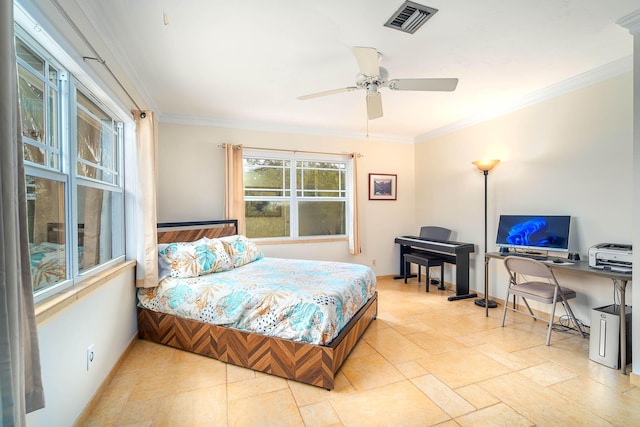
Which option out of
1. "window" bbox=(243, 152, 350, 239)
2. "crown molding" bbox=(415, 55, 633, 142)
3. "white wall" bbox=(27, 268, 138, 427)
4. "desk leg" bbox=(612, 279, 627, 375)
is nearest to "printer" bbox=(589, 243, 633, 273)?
"desk leg" bbox=(612, 279, 627, 375)

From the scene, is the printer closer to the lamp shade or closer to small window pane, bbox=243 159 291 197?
the lamp shade

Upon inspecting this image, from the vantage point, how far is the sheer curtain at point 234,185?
4.10 meters

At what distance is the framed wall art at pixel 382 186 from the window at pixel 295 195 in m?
0.46

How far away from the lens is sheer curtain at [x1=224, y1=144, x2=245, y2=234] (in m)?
4.10

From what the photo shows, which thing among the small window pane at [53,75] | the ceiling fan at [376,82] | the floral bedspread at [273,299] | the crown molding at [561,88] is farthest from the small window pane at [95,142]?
the crown molding at [561,88]

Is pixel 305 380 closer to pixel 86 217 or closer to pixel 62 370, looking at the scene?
pixel 62 370

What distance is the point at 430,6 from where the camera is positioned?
1.88 meters

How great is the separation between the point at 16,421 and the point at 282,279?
6.19ft

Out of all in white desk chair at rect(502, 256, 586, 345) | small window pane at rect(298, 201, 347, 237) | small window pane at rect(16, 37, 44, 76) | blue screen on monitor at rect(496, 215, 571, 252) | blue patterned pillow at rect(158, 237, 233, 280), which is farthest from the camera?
small window pane at rect(298, 201, 347, 237)

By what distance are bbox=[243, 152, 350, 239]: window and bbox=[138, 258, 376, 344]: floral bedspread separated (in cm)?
154

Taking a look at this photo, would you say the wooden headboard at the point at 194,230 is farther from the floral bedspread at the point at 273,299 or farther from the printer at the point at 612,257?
the printer at the point at 612,257

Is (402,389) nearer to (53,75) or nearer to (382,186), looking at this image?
(53,75)

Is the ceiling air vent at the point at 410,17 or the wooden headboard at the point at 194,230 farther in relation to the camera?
the wooden headboard at the point at 194,230

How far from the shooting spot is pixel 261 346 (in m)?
2.26
